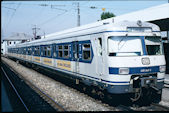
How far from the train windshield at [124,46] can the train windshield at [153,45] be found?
0.44 m

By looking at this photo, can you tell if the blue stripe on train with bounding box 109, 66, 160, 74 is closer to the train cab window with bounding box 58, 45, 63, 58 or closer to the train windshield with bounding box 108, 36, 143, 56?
the train windshield with bounding box 108, 36, 143, 56

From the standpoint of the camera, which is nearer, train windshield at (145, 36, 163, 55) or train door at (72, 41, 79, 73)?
train windshield at (145, 36, 163, 55)

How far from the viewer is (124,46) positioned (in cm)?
659

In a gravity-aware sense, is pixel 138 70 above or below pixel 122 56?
below

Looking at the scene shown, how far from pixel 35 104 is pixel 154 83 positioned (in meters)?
5.00

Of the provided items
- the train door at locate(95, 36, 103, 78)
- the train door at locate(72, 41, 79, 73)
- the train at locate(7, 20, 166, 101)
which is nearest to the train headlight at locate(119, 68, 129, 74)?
the train at locate(7, 20, 166, 101)

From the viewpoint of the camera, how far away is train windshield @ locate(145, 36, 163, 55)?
703 centimetres

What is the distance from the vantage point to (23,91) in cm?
1023

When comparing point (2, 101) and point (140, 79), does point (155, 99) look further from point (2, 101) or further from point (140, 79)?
point (2, 101)

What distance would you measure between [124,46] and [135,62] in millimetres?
699

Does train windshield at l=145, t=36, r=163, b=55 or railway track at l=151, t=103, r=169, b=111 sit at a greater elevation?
train windshield at l=145, t=36, r=163, b=55

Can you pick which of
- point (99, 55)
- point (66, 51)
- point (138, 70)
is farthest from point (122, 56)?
point (66, 51)

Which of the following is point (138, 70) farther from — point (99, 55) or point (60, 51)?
point (60, 51)

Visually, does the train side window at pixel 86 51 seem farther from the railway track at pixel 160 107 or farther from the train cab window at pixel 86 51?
the railway track at pixel 160 107
